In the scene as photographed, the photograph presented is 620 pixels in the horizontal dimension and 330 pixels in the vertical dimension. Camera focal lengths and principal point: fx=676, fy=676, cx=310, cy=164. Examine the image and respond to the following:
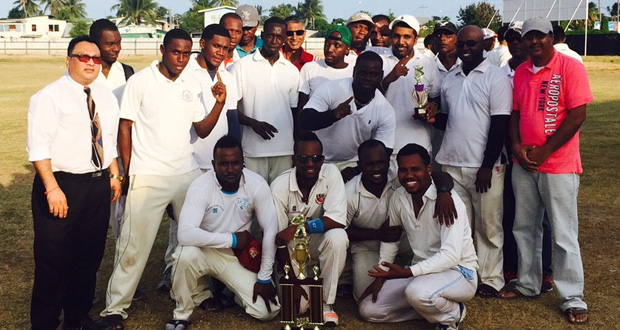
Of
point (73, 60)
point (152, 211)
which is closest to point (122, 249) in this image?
point (152, 211)

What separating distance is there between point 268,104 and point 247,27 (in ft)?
4.53

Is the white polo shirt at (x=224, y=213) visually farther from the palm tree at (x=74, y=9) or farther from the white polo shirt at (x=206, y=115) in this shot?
the palm tree at (x=74, y=9)

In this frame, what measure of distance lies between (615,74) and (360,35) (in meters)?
27.0

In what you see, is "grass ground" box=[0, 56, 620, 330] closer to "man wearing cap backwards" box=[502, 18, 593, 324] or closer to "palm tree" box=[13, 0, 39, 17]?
"man wearing cap backwards" box=[502, 18, 593, 324]

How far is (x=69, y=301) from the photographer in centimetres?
512

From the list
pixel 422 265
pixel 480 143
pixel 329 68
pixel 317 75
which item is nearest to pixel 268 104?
pixel 317 75

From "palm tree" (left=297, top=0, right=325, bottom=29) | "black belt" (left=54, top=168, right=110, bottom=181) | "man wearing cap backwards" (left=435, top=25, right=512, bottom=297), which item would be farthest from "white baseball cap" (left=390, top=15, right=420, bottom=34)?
"palm tree" (left=297, top=0, right=325, bottom=29)

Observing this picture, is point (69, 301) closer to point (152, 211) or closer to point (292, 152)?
point (152, 211)

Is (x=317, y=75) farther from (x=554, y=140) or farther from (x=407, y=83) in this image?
(x=554, y=140)

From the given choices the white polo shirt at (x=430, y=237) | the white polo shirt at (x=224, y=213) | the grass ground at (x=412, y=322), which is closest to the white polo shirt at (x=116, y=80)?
the white polo shirt at (x=224, y=213)

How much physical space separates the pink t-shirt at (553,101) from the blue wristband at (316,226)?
1.79m

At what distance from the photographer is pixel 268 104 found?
21.1 feet

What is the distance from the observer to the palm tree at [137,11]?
100 meters

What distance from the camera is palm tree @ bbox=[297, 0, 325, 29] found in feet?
435
